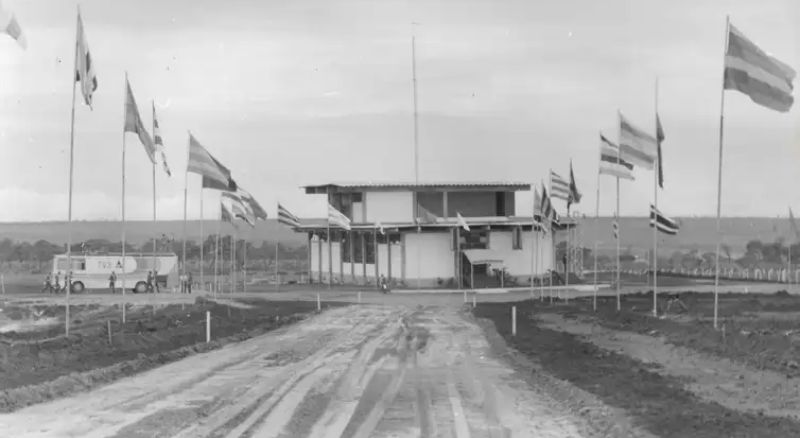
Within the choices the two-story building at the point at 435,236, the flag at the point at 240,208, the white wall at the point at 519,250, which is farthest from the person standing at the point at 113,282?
the white wall at the point at 519,250

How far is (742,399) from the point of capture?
1905cm

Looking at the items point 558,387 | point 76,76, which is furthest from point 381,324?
point 558,387

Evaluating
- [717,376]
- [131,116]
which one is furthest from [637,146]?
[131,116]

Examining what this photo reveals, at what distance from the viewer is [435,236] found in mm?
73688

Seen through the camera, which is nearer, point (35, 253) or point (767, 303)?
point (767, 303)

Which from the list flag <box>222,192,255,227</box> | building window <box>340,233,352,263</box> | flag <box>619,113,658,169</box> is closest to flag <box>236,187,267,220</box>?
flag <box>222,192,255,227</box>

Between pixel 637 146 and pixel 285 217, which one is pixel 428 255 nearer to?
pixel 285 217

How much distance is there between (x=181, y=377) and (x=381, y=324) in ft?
61.9

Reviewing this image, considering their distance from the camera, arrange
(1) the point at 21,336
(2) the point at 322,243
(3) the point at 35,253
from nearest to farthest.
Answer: (1) the point at 21,336
(2) the point at 322,243
(3) the point at 35,253

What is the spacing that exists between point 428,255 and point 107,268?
79.5ft

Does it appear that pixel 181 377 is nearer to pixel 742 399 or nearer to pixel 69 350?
pixel 69 350

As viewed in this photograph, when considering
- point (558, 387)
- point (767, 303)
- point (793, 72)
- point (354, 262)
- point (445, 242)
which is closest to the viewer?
point (558, 387)

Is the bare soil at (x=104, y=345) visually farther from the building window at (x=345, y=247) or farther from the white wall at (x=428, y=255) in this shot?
the building window at (x=345, y=247)

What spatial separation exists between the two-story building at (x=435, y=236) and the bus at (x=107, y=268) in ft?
42.0
